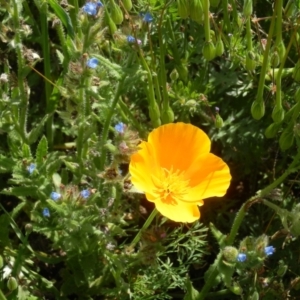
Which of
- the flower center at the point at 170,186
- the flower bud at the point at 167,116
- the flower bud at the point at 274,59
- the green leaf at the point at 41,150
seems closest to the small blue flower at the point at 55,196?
the green leaf at the point at 41,150

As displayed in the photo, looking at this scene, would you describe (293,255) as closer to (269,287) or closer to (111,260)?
(269,287)

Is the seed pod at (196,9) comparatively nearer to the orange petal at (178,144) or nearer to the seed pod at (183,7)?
the seed pod at (183,7)

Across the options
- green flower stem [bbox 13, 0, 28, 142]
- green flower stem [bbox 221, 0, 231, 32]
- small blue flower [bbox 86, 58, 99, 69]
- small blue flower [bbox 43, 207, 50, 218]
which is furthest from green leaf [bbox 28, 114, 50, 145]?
green flower stem [bbox 221, 0, 231, 32]

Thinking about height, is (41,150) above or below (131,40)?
below

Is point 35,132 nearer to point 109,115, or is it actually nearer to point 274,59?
point 109,115

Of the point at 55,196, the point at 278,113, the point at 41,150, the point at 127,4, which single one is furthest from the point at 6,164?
the point at 278,113

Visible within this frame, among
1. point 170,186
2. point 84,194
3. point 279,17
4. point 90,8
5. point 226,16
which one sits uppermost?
Answer: point 226,16

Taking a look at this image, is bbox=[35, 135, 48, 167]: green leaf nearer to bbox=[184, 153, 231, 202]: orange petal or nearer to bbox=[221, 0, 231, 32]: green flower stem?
bbox=[184, 153, 231, 202]: orange petal
